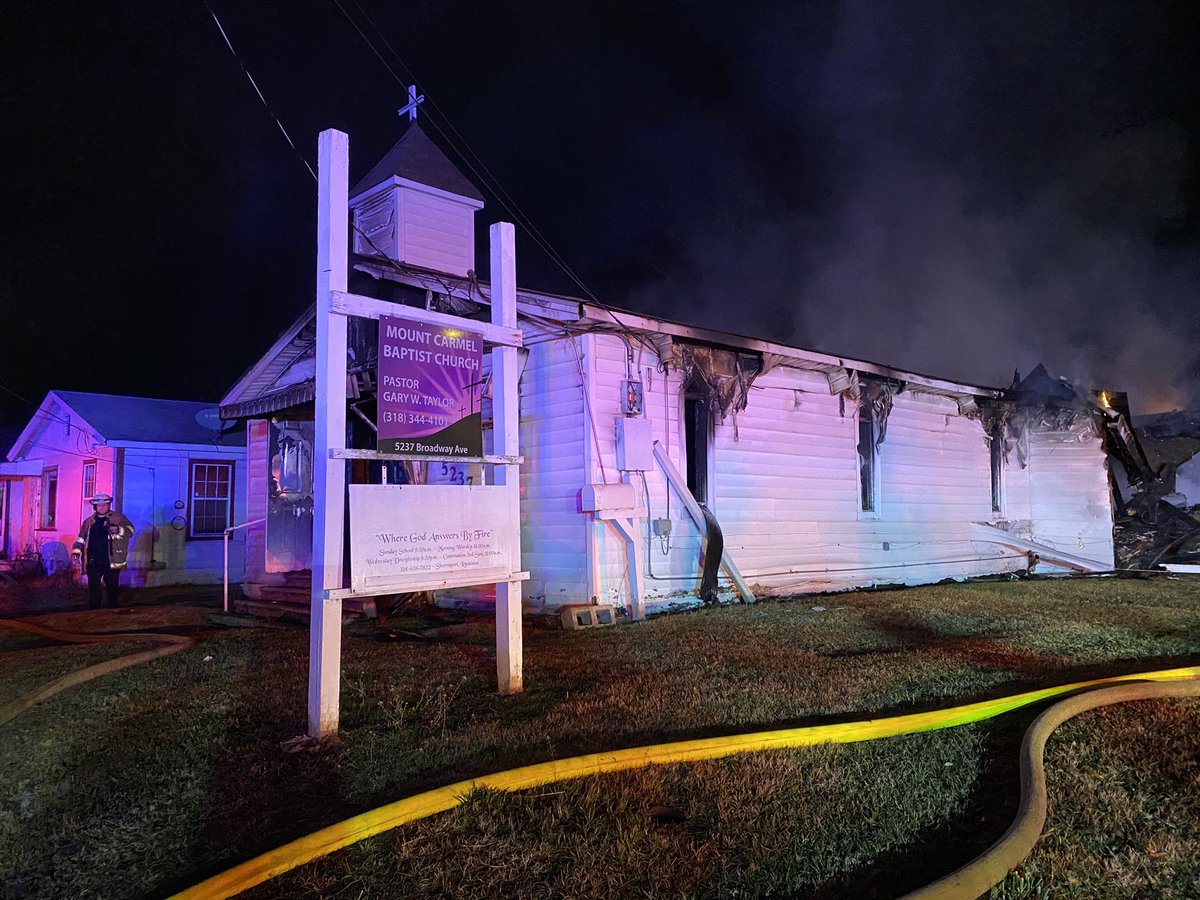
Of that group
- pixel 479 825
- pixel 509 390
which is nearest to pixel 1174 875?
pixel 479 825

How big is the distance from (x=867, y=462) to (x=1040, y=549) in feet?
14.1

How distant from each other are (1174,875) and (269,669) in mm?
6021

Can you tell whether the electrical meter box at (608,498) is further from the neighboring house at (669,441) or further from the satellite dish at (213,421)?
the satellite dish at (213,421)

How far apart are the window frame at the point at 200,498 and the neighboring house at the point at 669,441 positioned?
11.8 feet

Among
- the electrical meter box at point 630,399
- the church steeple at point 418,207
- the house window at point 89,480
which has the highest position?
the church steeple at point 418,207

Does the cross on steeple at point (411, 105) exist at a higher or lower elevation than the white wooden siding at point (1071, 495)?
higher

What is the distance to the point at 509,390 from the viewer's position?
5.48 metres

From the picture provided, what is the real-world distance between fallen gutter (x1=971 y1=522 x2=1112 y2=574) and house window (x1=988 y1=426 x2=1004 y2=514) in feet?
3.43

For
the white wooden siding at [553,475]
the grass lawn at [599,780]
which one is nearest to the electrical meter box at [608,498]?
the white wooden siding at [553,475]

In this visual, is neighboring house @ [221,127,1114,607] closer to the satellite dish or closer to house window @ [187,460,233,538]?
the satellite dish

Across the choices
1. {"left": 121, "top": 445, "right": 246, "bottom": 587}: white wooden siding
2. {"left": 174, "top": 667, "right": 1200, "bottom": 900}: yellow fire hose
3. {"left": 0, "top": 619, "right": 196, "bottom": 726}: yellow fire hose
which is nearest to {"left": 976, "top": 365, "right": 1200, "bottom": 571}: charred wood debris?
{"left": 174, "top": 667, "right": 1200, "bottom": 900}: yellow fire hose

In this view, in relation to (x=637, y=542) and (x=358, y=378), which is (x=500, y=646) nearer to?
(x=637, y=542)

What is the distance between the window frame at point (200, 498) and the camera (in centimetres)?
1658

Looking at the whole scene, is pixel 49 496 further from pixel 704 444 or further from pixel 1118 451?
pixel 1118 451
